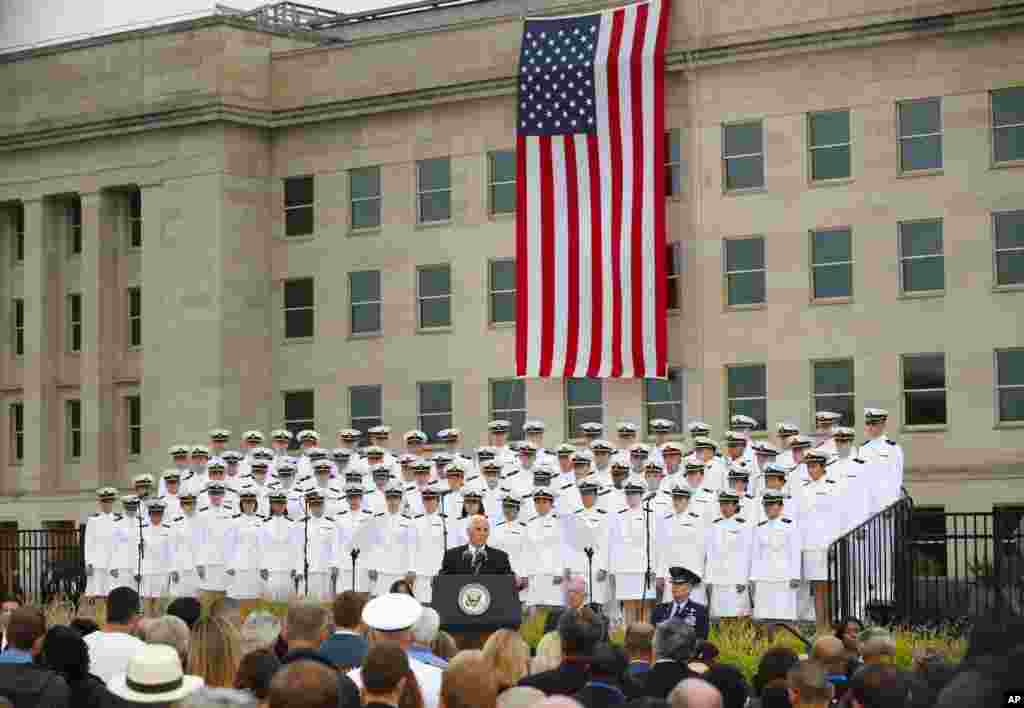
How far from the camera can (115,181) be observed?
56812mm

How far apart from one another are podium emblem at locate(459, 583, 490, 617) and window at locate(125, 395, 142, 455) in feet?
141

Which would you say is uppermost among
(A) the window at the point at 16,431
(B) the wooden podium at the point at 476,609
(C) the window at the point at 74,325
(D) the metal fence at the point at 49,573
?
(C) the window at the point at 74,325

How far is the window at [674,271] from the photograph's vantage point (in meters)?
48.7

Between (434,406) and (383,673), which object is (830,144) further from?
(383,673)

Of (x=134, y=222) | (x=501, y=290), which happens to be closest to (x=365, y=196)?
(x=501, y=290)

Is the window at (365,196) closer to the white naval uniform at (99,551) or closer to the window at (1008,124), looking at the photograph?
the window at (1008,124)

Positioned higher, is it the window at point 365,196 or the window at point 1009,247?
the window at point 365,196

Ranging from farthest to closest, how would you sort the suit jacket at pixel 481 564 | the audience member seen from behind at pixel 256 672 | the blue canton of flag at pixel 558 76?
1. the blue canton of flag at pixel 558 76
2. the suit jacket at pixel 481 564
3. the audience member seen from behind at pixel 256 672

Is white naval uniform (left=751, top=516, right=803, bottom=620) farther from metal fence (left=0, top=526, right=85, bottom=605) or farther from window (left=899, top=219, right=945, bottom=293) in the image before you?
window (left=899, top=219, right=945, bottom=293)

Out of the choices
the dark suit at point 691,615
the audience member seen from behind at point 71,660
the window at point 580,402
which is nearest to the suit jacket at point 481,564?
the dark suit at point 691,615

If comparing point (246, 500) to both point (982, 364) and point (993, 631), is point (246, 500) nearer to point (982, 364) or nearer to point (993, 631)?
point (982, 364)

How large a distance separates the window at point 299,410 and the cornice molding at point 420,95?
7.37 meters

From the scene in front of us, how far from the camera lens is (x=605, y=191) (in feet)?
155

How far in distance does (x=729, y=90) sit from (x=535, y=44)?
15.6ft
